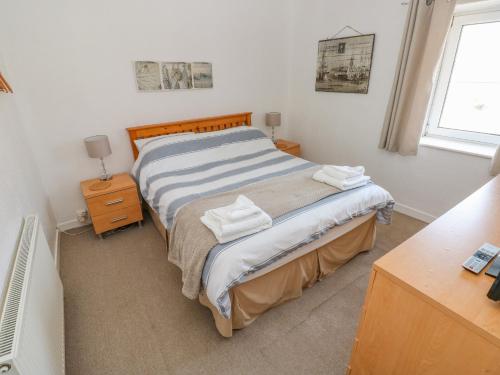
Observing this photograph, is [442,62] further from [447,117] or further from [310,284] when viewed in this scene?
[310,284]

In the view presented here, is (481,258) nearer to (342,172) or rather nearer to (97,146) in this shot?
(342,172)

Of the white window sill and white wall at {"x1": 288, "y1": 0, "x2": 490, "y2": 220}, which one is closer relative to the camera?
the white window sill

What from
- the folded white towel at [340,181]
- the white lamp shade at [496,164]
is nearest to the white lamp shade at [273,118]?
the folded white towel at [340,181]

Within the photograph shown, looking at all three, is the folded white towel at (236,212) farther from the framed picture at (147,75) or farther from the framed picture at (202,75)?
the framed picture at (202,75)

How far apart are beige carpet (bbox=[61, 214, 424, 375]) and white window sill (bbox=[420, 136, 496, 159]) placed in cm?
126

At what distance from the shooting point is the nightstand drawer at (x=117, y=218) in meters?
2.53

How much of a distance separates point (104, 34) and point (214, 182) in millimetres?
1789

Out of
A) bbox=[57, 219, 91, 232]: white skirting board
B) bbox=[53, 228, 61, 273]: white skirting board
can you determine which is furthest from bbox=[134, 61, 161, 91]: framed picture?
bbox=[53, 228, 61, 273]: white skirting board

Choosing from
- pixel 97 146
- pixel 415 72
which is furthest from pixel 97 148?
pixel 415 72

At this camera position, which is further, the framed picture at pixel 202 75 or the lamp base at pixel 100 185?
the framed picture at pixel 202 75

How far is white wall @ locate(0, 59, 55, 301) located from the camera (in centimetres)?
125

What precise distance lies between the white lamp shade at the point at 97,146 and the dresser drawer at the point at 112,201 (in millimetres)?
399

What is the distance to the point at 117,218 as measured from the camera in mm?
2607

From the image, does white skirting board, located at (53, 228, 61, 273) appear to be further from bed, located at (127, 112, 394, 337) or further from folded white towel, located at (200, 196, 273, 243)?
folded white towel, located at (200, 196, 273, 243)
